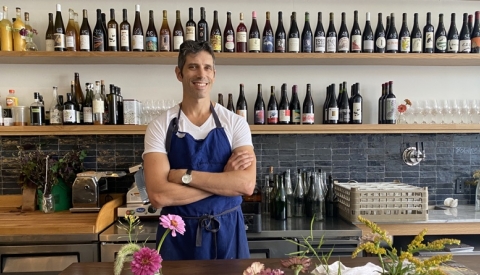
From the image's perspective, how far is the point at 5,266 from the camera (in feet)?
6.32

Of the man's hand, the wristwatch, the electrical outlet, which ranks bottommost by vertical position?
the electrical outlet

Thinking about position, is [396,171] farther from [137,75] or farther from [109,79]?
[109,79]

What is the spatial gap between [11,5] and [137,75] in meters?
1.02

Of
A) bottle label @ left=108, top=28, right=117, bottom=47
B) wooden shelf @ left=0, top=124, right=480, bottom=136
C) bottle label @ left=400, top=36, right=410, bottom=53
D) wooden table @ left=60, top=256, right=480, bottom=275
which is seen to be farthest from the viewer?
bottle label @ left=400, top=36, right=410, bottom=53

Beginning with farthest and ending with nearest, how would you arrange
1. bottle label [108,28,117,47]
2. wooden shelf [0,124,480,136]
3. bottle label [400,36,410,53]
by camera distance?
bottle label [400,36,410,53] → bottle label [108,28,117,47] → wooden shelf [0,124,480,136]

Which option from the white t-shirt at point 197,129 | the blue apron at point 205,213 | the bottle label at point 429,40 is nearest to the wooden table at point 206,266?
the blue apron at point 205,213

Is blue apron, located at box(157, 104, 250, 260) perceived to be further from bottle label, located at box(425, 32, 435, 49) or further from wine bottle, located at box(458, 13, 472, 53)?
wine bottle, located at box(458, 13, 472, 53)

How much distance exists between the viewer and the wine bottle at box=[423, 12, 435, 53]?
257cm

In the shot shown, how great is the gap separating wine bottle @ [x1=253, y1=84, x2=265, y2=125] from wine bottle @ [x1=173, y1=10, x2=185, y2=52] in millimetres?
653

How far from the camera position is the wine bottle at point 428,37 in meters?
2.57

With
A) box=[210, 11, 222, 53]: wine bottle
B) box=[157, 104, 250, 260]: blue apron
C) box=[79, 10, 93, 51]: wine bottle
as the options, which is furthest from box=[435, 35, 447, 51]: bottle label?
box=[79, 10, 93, 51]: wine bottle

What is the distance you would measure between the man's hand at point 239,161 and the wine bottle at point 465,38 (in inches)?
79.0

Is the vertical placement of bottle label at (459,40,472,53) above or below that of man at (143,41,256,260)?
above

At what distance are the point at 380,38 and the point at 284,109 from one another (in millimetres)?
850
